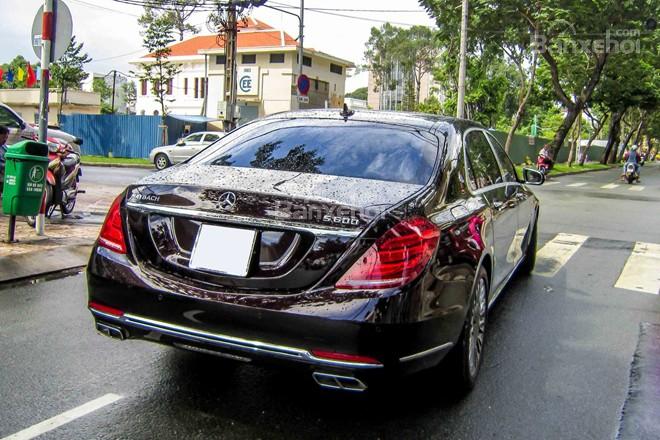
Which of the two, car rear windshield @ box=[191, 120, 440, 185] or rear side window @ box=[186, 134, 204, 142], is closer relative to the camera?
car rear windshield @ box=[191, 120, 440, 185]

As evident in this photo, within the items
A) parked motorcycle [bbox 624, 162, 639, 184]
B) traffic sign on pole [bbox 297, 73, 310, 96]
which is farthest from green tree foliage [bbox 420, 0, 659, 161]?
traffic sign on pole [bbox 297, 73, 310, 96]

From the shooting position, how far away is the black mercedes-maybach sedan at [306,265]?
2.61 metres

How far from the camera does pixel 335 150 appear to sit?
11.7 feet

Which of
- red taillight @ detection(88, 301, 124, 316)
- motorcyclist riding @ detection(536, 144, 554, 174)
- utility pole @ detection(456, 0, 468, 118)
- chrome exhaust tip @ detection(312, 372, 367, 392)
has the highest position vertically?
utility pole @ detection(456, 0, 468, 118)

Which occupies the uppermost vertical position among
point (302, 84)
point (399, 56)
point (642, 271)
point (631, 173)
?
point (399, 56)

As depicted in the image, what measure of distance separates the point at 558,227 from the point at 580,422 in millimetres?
7857

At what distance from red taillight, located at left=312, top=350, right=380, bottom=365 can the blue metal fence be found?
2826 centimetres

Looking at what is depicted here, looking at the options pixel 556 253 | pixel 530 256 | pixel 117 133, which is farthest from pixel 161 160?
pixel 530 256

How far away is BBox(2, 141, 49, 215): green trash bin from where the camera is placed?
629 centimetres

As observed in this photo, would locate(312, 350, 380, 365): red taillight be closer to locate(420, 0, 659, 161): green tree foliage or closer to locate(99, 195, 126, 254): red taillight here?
locate(99, 195, 126, 254): red taillight

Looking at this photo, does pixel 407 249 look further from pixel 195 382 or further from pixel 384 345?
pixel 195 382

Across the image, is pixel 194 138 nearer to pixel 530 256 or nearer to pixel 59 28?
pixel 59 28

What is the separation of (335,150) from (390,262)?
1137 millimetres

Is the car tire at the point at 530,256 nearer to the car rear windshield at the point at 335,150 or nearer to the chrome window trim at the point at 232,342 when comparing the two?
the car rear windshield at the point at 335,150
